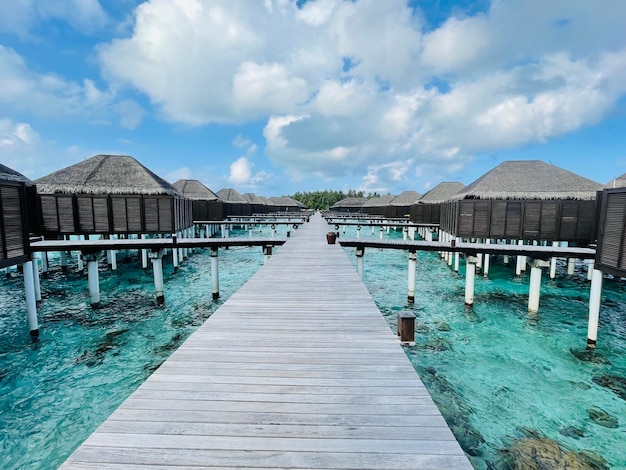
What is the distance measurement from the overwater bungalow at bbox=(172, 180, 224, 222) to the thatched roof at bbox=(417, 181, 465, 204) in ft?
76.5

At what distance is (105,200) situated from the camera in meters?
17.4

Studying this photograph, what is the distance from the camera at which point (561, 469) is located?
17.2 ft

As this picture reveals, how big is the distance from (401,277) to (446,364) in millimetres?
9878

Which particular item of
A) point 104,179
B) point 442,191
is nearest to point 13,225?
point 104,179

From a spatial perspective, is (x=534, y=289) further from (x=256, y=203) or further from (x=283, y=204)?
(x=283, y=204)

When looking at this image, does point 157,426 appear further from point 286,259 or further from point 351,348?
point 286,259

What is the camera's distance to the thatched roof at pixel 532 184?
16156mm

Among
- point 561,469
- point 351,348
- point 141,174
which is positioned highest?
point 141,174

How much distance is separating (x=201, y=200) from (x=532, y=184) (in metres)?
29.3

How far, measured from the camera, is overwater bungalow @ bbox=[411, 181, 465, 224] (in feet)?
99.1

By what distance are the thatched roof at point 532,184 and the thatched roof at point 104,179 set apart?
63.3ft

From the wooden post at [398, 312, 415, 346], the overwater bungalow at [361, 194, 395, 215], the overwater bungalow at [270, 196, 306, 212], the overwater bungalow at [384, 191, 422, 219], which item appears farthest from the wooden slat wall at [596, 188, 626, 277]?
the overwater bungalow at [270, 196, 306, 212]

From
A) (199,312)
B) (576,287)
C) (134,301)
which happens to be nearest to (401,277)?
(576,287)

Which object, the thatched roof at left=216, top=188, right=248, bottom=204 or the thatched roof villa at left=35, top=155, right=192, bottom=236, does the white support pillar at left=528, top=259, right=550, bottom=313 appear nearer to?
the thatched roof villa at left=35, top=155, right=192, bottom=236
